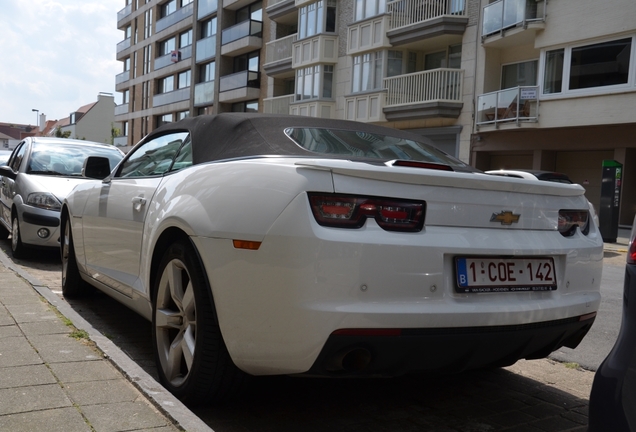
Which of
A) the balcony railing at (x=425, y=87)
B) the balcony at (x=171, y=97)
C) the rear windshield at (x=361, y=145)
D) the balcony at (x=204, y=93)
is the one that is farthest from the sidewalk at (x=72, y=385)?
the balcony at (x=171, y=97)

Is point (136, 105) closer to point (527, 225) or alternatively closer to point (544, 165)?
point (544, 165)

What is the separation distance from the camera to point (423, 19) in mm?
25141

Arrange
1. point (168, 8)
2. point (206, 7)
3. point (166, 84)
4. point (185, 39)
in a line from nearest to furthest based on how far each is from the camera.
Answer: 1. point (206, 7)
2. point (185, 39)
3. point (166, 84)
4. point (168, 8)

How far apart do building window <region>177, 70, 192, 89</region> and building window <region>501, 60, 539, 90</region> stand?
2865cm

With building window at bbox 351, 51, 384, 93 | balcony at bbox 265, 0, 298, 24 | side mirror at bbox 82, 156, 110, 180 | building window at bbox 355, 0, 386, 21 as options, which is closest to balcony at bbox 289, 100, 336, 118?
building window at bbox 351, 51, 384, 93

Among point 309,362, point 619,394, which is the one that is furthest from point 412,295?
point 619,394

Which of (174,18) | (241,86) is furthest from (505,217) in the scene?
(174,18)

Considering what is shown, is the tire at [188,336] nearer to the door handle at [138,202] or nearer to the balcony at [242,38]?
the door handle at [138,202]

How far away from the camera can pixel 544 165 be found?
22.4m

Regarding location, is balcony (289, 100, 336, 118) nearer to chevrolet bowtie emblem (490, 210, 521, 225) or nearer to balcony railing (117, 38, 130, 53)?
chevrolet bowtie emblem (490, 210, 521, 225)

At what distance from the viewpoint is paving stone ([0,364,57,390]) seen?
3.13 meters

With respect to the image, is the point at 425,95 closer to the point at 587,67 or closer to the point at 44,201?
the point at 587,67

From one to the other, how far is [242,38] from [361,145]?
3691 cm

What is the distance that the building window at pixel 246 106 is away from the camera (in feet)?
129
